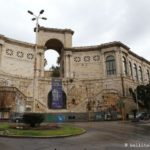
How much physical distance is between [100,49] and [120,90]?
12738mm

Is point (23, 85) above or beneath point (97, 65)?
beneath

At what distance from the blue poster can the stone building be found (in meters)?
0.93

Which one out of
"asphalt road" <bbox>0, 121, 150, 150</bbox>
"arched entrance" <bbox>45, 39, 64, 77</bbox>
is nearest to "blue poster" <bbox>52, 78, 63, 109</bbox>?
"arched entrance" <bbox>45, 39, 64, 77</bbox>

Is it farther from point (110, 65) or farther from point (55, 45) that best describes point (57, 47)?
point (110, 65)

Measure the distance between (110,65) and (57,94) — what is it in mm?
15575

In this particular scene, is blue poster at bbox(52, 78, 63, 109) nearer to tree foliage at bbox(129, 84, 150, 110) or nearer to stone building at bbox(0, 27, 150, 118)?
stone building at bbox(0, 27, 150, 118)

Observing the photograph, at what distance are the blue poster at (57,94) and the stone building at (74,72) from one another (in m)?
0.93

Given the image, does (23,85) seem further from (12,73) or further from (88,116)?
(88,116)

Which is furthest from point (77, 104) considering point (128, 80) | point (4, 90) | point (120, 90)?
point (4, 90)

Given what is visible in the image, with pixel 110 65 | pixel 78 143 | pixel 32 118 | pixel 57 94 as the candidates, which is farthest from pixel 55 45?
pixel 78 143

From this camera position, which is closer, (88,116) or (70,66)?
(88,116)

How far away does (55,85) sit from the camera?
52.5 meters

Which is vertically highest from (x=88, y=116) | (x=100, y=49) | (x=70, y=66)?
(x=100, y=49)

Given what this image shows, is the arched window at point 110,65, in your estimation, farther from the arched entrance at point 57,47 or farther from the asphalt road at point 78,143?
the asphalt road at point 78,143
